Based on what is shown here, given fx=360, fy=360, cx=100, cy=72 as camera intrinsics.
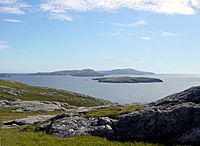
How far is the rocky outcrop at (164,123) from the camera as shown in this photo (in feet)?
84.8

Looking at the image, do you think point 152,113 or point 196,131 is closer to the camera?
point 196,131

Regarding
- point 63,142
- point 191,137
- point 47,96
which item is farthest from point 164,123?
point 47,96

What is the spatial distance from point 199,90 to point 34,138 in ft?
45.4

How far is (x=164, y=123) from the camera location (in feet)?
86.6

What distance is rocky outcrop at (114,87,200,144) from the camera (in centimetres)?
2584

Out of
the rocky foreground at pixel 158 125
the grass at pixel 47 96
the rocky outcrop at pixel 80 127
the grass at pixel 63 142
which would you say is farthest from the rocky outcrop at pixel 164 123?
the grass at pixel 47 96

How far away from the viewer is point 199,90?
2958cm

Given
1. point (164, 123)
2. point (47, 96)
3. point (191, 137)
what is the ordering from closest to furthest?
point (191, 137) < point (164, 123) < point (47, 96)

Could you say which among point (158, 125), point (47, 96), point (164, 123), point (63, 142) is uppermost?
point (164, 123)

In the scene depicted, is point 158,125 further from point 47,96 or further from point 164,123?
point 47,96

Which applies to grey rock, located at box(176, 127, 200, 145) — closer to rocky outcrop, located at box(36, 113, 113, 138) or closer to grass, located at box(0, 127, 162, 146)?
grass, located at box(0, 127, 162, 146)

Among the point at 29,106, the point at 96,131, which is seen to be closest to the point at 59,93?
the point at 29,106

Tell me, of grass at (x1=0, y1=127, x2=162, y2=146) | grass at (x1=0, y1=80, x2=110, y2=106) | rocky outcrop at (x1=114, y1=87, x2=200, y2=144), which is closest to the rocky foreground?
rocky outcrop at (x1=114, y1=87, x2=200, y2=144)

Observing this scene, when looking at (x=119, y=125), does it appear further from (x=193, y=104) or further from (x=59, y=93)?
(x=59, y=93)
